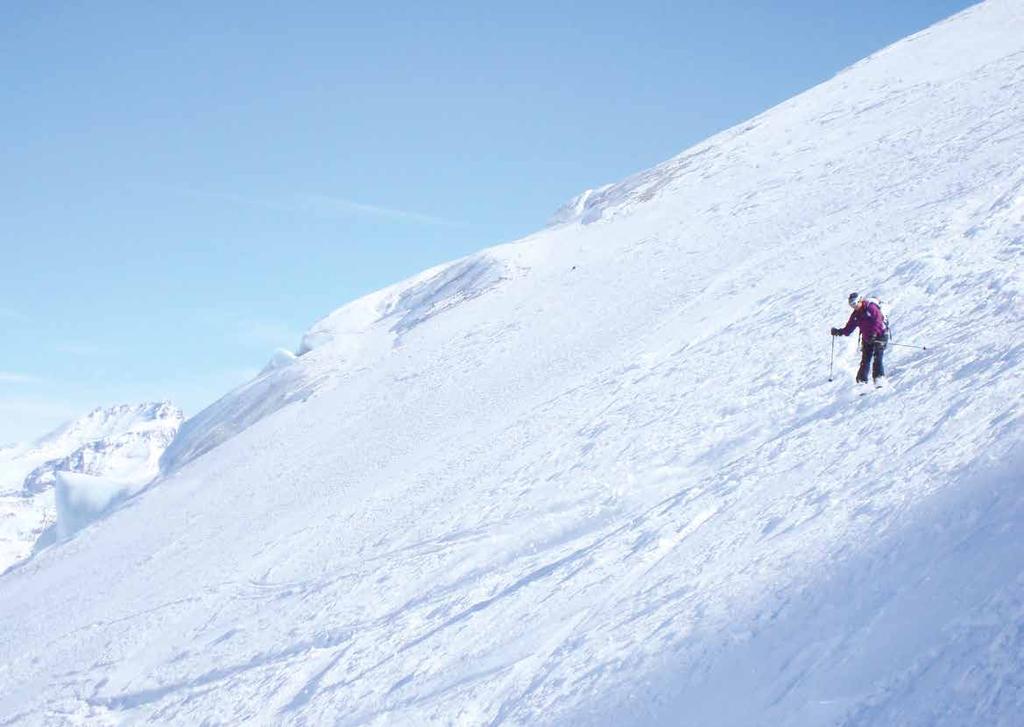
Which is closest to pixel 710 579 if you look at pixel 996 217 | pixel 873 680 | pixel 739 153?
pixel 873 680

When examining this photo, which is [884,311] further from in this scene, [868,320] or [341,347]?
[341,347]

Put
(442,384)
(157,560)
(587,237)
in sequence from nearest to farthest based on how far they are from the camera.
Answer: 1. (157,560)
2. (442,384)
3. (587,237)

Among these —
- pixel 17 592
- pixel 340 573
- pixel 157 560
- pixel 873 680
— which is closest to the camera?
pixel 873 680

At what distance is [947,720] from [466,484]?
43.6 ft

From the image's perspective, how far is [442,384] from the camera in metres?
29.2

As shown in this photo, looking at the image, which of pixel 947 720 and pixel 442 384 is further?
pixel 442 384

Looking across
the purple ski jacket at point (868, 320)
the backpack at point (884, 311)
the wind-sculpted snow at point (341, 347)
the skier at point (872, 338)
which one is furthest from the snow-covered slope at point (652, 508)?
the wind-sculpted snow at point (341, 347)

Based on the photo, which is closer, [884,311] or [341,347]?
[884,311]

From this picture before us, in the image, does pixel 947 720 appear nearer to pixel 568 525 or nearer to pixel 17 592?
pixel 568 525

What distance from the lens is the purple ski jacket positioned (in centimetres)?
1202

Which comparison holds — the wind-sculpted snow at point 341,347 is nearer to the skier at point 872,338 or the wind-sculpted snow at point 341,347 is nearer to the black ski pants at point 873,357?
the skier at point 872,338

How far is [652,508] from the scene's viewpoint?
11672mm

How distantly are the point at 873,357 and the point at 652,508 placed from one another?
12.6 feet

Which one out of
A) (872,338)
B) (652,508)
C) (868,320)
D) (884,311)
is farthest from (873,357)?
(652,508)
